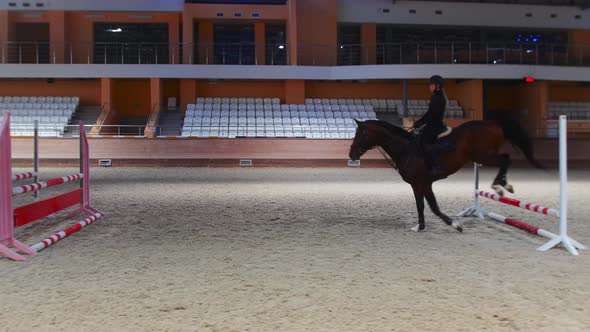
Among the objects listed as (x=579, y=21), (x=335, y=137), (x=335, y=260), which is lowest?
(x=335, y=260)

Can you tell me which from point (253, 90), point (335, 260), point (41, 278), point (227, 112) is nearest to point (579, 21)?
point (253, 90)

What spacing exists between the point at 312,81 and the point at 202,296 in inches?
931

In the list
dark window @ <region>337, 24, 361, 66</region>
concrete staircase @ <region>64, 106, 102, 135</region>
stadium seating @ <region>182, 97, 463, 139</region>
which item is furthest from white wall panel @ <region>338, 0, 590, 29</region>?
concrete staircase @ <region>64, 106, 102, 135</region>

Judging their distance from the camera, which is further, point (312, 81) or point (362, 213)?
point (312, 81)

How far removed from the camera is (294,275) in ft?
15.4

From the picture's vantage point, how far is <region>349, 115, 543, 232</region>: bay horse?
21.8 feet

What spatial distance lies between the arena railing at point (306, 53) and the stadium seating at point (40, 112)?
74.2 inches

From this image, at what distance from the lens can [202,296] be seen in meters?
4.04

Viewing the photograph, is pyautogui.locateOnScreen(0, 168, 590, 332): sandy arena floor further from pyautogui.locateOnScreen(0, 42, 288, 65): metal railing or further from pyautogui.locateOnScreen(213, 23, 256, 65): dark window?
pyautogui.locateOnScreen(0, 42, 288, 65): metal railing

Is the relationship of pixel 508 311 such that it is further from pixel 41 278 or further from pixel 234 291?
pixel 41 278

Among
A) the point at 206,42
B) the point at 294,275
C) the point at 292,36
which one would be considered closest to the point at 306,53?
the point at 292,36

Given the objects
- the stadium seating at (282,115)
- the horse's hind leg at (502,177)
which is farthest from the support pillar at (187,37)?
the horse's hind leg at (502,177)

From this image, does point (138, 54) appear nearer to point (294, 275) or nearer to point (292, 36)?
point (292, 36)

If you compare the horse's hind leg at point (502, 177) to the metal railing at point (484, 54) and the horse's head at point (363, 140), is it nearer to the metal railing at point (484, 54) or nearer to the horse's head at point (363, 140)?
the horse's head at point (363, 140)
